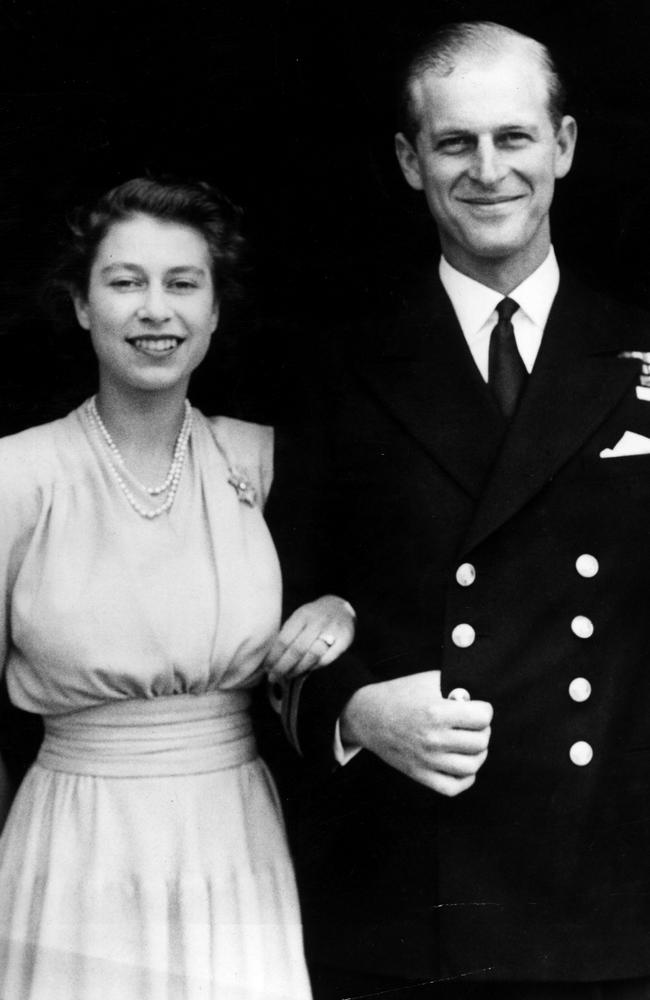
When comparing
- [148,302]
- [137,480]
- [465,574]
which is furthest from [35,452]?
[465,574]

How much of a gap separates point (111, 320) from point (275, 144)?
1.64 ft

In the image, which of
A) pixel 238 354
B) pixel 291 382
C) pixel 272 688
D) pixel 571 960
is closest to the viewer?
pixel 571 960

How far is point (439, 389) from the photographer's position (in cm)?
163

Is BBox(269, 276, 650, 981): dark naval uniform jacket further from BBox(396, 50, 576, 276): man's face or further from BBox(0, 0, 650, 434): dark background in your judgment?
BBox(0, 0, 650, 434): dark background

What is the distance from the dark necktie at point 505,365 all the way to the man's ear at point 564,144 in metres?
0.18

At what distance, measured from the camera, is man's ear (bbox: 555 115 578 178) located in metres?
1.63

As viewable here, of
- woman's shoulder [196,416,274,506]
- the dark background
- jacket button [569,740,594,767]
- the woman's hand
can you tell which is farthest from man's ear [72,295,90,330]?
jacket button [569,740,594,767]

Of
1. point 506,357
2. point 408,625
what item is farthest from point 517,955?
point 506,357

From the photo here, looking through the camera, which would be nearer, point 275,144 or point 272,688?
point 272,688

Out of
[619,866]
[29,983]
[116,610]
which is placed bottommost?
[29,983]

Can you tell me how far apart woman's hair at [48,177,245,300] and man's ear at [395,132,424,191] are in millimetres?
237

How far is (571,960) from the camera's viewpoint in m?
1.57

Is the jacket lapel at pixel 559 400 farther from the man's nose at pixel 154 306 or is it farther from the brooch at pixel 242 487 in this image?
the man's nose at pixel 154 306

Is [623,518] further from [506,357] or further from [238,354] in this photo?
[238,354]
